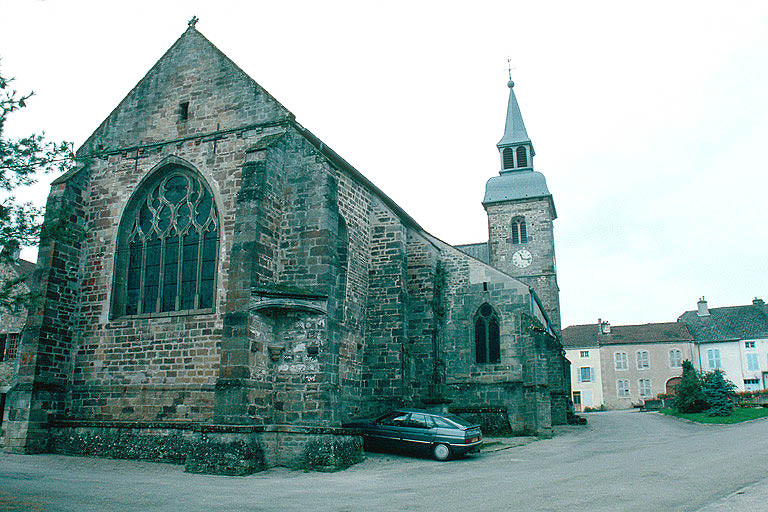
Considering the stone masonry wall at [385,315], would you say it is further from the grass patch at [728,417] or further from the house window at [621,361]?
the house window at [621,361]

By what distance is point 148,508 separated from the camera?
8500 millimetres

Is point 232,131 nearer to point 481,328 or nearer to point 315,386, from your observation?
point 315,386

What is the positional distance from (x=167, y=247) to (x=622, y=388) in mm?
47815

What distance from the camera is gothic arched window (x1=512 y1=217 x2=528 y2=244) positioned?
39.2m

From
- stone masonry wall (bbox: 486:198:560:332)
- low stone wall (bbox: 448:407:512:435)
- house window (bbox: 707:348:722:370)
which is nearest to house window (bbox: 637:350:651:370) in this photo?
house window (bbox: 707:348:722:370)

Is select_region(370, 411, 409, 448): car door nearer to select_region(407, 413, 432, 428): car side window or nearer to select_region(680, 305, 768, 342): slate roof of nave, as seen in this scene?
select_region(407, 413, 432, 428): car side window

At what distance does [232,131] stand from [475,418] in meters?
11.9

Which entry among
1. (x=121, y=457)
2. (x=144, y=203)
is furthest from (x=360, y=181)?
(x=121, y=457)

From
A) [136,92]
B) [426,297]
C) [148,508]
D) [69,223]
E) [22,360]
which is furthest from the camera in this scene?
[426,297]

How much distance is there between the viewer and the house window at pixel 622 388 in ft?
177

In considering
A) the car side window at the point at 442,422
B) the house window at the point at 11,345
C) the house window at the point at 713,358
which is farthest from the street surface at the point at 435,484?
the house window at the point at 713,358

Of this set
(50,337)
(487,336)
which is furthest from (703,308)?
(50,337)

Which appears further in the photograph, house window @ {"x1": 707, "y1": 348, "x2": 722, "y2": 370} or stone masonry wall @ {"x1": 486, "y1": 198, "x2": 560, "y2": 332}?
house window @ {"x1": 707, "y1": 348, "x2": 722, "y2": 370}

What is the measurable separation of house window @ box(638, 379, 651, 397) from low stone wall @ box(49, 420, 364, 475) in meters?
46.1
